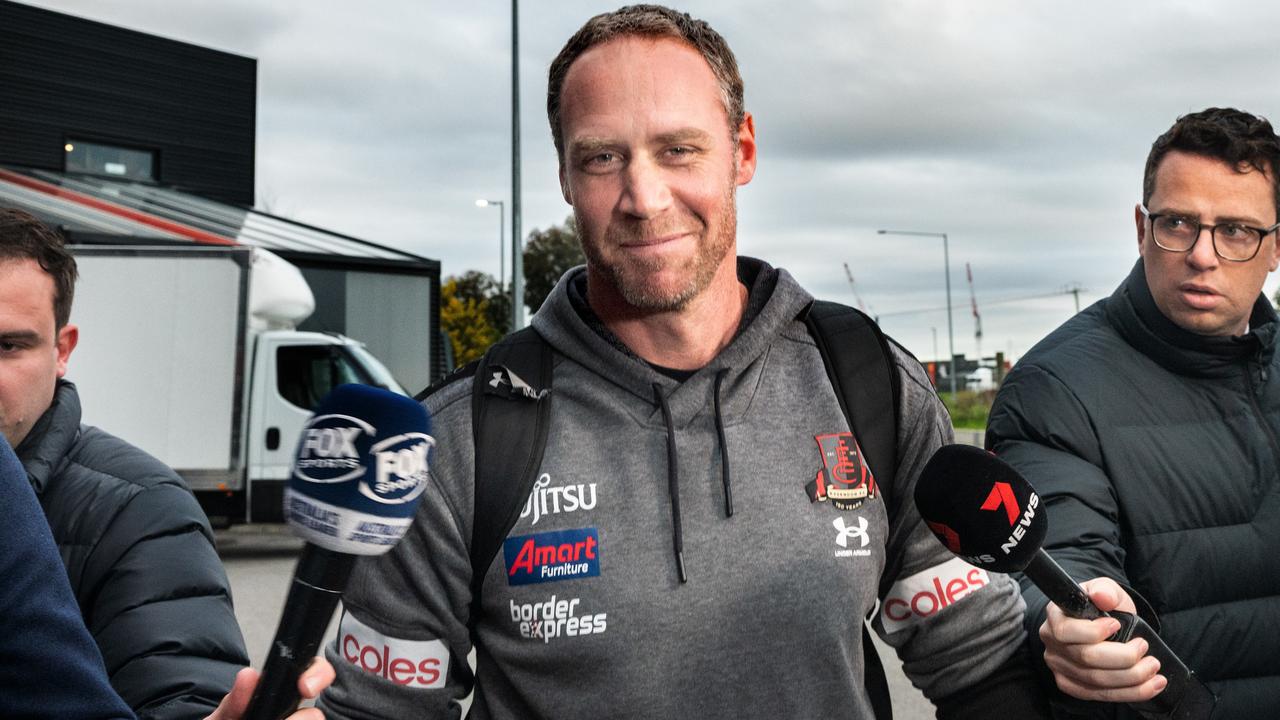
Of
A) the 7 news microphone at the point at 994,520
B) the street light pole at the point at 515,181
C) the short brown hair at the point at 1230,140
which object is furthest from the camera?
the street light pole at the point at 515,181

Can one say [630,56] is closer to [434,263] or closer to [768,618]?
[768,618]

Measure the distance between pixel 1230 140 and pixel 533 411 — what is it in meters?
1.88

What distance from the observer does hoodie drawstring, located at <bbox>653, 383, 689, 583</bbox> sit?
2268mm

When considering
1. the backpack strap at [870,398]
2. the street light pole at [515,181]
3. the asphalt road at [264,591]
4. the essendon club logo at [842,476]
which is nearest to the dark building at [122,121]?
the street light pole at [515,181]

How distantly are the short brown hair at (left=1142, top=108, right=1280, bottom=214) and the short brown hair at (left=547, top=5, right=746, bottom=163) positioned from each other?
127cm

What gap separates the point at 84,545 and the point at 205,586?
0.27 metres

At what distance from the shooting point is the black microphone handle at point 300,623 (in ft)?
4.60

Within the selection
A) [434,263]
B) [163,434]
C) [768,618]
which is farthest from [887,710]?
[434,263]

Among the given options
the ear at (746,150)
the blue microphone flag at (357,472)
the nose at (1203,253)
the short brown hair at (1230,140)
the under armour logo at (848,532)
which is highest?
the short brown hair at (1230,140)

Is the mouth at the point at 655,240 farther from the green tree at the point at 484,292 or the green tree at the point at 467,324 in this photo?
Answer: the green tree at the point at 484,292

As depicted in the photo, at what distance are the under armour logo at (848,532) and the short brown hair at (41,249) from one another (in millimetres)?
1797

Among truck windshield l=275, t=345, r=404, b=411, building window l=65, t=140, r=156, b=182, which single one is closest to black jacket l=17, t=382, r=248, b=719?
truck windshield l=275, t=345, r=404, b=411

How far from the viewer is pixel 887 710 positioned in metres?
2.43

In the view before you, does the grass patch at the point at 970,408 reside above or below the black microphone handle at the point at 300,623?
below
